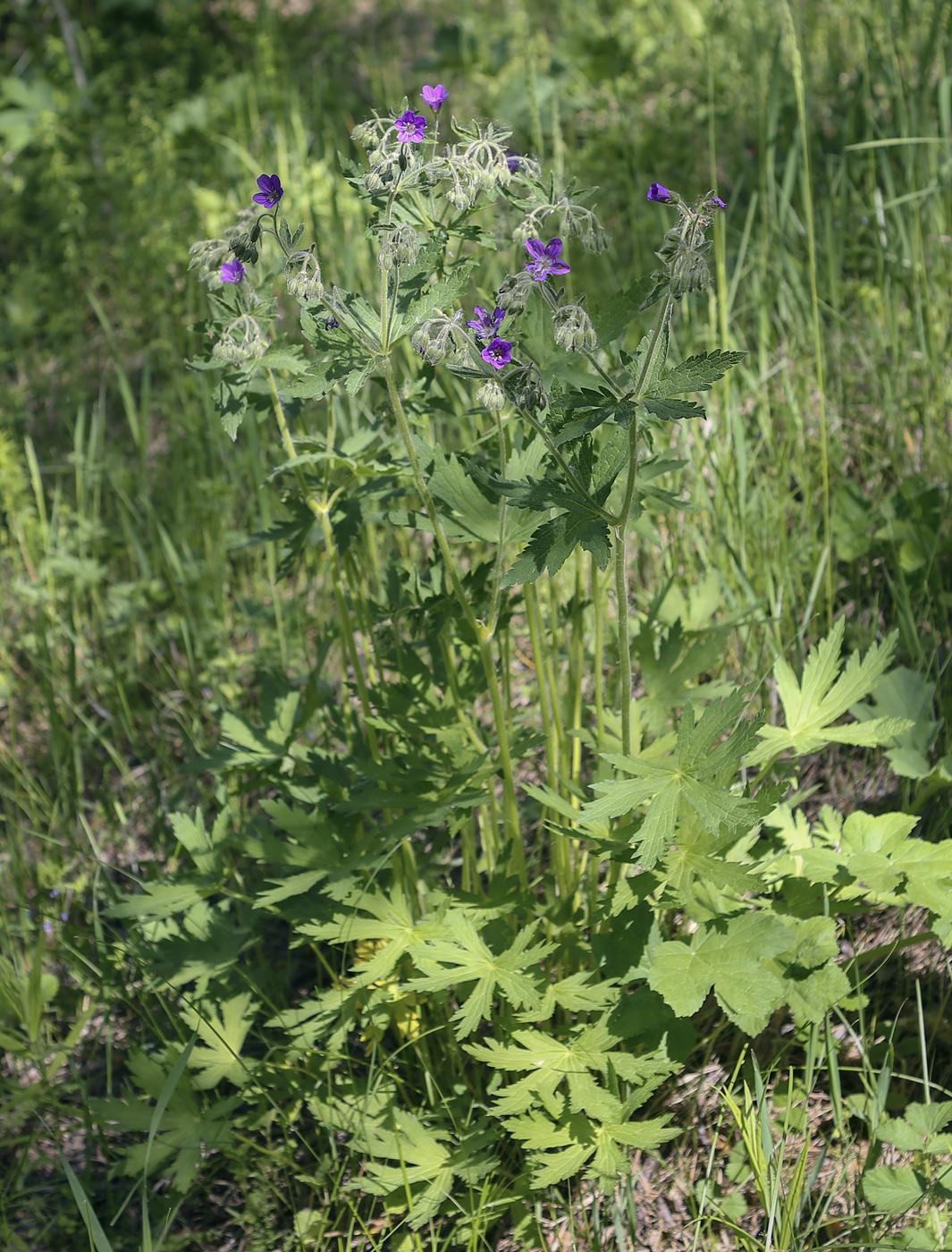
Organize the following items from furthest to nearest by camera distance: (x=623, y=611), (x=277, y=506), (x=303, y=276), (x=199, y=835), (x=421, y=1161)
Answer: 1. (x=277, y=506)
2. (x=199, y=835)
3. (x=421, y=1161)
4. (x=623, y=611)
5. (x=303, y=276)

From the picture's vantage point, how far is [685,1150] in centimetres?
180

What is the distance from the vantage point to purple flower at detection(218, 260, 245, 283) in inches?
66.6

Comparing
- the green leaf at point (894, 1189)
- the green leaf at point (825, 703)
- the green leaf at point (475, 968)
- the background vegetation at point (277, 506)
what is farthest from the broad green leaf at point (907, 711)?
the green leaf at point (475, 968)

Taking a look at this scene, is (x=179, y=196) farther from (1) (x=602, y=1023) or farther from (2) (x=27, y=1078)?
(1) (x=602, y=1023)

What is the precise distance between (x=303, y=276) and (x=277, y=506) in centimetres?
174

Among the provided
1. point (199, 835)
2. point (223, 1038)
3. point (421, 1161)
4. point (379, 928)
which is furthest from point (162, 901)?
point (421, 1161)

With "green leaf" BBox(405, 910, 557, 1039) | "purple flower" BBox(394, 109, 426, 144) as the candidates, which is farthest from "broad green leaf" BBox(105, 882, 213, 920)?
"purple flower" BBox(394, 109, 426, 144)

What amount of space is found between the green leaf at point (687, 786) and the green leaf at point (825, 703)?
0.25 metres

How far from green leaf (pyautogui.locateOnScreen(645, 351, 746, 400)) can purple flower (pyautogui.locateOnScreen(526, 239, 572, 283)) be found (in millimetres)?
226

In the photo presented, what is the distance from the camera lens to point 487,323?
144 centimetres

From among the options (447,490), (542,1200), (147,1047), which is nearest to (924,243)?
(447,490)

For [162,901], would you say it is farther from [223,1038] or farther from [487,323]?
[487,323]

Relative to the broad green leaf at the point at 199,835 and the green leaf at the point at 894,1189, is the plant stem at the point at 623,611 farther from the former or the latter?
the broad green leaf at the point at 199,835

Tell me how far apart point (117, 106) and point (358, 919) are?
4794 millimetres
